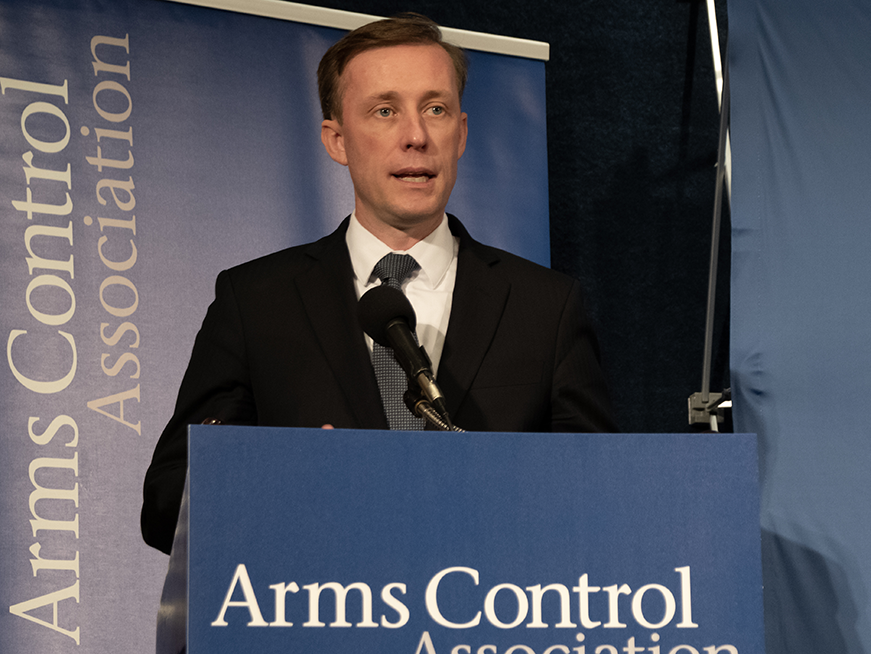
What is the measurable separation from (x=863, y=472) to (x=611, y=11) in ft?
6.73

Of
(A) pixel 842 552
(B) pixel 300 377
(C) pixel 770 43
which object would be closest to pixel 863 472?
(A) pixel 842 552

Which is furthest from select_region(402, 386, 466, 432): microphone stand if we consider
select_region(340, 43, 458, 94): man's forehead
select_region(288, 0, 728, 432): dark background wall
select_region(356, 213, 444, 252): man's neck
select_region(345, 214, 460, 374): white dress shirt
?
select_region(288, 0, 728, 432): dark background wall

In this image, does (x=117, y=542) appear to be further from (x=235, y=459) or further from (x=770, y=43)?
(x=770, y=43)

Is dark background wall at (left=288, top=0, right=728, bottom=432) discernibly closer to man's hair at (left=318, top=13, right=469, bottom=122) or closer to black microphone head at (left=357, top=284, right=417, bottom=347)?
man's hair at (left=318, top=13, right=469, bottom=122)

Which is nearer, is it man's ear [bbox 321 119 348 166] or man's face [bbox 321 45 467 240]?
man's face [bbox 321 45 467 240]

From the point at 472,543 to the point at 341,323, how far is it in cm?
74

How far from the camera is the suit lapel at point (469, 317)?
152 cm

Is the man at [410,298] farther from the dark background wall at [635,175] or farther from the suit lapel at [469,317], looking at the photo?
the dark background wall at [635,175]

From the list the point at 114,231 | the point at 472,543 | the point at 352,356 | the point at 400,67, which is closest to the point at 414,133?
the point at 400,67

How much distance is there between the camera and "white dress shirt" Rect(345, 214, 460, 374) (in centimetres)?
162

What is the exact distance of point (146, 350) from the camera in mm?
2344

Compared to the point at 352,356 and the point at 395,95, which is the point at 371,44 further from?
the point at 352,356

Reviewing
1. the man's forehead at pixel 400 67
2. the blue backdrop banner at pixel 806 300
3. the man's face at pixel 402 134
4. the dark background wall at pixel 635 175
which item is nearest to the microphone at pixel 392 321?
the man's face at pixel 402 134

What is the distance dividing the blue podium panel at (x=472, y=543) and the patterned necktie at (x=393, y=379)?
52 cm
